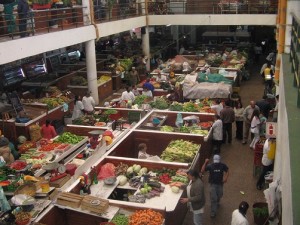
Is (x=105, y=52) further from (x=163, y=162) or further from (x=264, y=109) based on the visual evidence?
(x=163, y=162)

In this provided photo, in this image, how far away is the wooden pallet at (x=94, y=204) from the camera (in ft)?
24.5

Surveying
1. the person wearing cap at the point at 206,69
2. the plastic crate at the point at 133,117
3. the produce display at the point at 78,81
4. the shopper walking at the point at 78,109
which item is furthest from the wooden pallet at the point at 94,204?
the produce display at the point at 78,81

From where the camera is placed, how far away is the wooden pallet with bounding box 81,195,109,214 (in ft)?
24.5

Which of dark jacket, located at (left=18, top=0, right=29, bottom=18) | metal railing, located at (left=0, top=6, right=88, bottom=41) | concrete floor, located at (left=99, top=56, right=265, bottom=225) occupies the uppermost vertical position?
dark jacket, located at (left=18, top=0, right=29, bottom=18)

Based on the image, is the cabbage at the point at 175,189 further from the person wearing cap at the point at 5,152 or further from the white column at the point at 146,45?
the white column at the point at 146,45

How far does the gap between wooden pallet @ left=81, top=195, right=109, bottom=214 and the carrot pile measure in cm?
56

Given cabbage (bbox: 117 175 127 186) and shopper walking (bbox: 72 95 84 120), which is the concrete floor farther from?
shopper walking (bbox: 72 95 84 120)

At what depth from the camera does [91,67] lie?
56.2 ft

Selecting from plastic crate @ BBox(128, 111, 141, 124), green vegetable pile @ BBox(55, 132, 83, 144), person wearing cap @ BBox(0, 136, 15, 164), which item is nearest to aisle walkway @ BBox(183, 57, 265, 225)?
plastic crate @ BBox(128, 111, 141, 124)

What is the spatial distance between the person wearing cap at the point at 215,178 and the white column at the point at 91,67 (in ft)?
31.2

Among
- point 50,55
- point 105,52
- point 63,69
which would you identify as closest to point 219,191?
point 63,69

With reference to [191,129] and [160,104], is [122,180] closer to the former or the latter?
[191,129]

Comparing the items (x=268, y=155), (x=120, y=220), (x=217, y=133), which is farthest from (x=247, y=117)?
(x=120, y=220)

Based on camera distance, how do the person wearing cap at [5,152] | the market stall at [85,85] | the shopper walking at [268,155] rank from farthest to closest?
the market stall at [85,85] → the person wearing cap at [5,152] → the shopper walking at [268,155]
